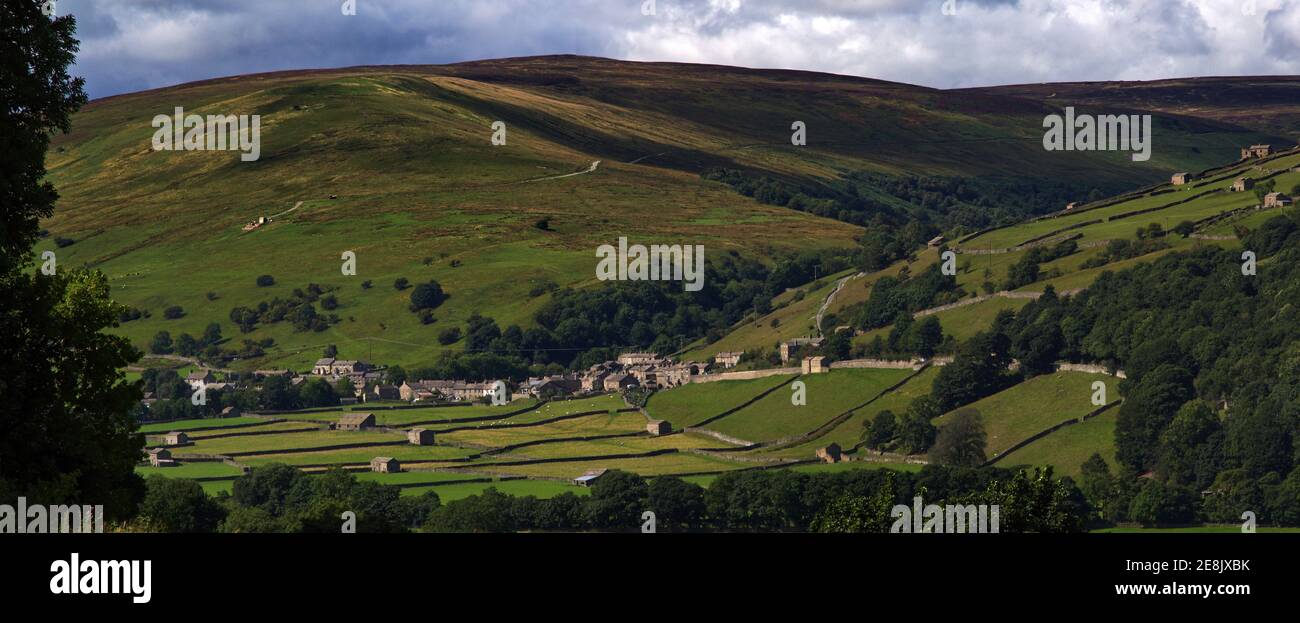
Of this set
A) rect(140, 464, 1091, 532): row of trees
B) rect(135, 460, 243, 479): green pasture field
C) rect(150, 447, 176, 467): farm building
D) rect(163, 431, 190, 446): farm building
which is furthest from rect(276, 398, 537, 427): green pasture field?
rect(140, 464, 1091, 532): row of trees

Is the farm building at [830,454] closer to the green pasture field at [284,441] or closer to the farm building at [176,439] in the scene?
the green pasture field at [284,441]

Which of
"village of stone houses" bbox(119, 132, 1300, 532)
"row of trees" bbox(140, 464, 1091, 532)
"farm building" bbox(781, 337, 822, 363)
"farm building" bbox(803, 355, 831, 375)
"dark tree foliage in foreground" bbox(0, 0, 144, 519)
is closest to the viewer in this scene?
"dark tree foliage in foreground" bbox(0, 0, 144, 519)

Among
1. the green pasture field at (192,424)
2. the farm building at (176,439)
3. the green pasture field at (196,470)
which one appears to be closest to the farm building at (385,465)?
the green pasture field at (196,470)

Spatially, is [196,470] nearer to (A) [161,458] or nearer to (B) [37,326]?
(A) [161,458]

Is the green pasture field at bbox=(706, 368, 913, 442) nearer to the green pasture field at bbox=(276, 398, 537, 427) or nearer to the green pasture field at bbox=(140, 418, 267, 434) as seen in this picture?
the green pasture field at bbox=(276, 398, 537, 427)
